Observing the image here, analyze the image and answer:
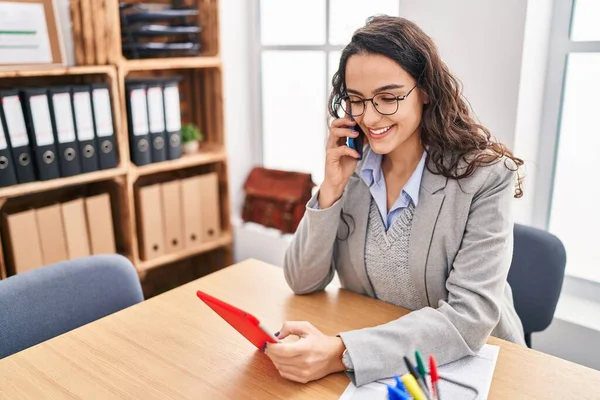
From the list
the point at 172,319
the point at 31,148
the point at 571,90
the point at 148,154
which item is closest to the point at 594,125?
the point at 571,90

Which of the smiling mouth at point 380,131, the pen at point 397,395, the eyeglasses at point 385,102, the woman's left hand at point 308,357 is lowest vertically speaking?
the woman's left hand at point 308,357

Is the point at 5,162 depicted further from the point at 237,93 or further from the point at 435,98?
the point at 435,98

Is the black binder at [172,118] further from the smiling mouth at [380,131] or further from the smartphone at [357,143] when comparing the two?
the smiling mouth at [380,131]

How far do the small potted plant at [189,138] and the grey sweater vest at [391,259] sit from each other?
59.3 inches

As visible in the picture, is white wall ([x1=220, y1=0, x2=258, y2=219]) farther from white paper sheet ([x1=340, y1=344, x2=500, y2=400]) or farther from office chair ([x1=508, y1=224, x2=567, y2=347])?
white paper sheet ([x1=340, y1=344, x2=500, y2=400])

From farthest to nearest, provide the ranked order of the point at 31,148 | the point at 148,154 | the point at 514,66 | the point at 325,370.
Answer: the point at 148,154 < the point at 31,148 < the point at 514,66 < the point at 325,370

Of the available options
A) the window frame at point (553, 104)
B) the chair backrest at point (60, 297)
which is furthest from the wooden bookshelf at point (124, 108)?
the window frame at point (553, 104)

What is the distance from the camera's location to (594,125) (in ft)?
6.44

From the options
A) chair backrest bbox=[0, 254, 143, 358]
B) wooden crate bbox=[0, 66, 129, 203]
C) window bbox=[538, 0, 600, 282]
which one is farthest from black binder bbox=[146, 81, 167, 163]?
window bbox=[538, 0, 600, 282]

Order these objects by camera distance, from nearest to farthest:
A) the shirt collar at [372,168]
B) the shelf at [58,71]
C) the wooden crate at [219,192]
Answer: the shirt collar at [372,168] → the shelf at [58,71] → the wooden crate at [219,192]

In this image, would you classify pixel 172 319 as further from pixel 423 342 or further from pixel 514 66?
pixel 514 66

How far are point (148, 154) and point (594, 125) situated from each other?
71.7 inches

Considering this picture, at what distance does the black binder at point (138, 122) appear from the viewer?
93.8 inches

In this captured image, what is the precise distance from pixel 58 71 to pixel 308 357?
1643mm
